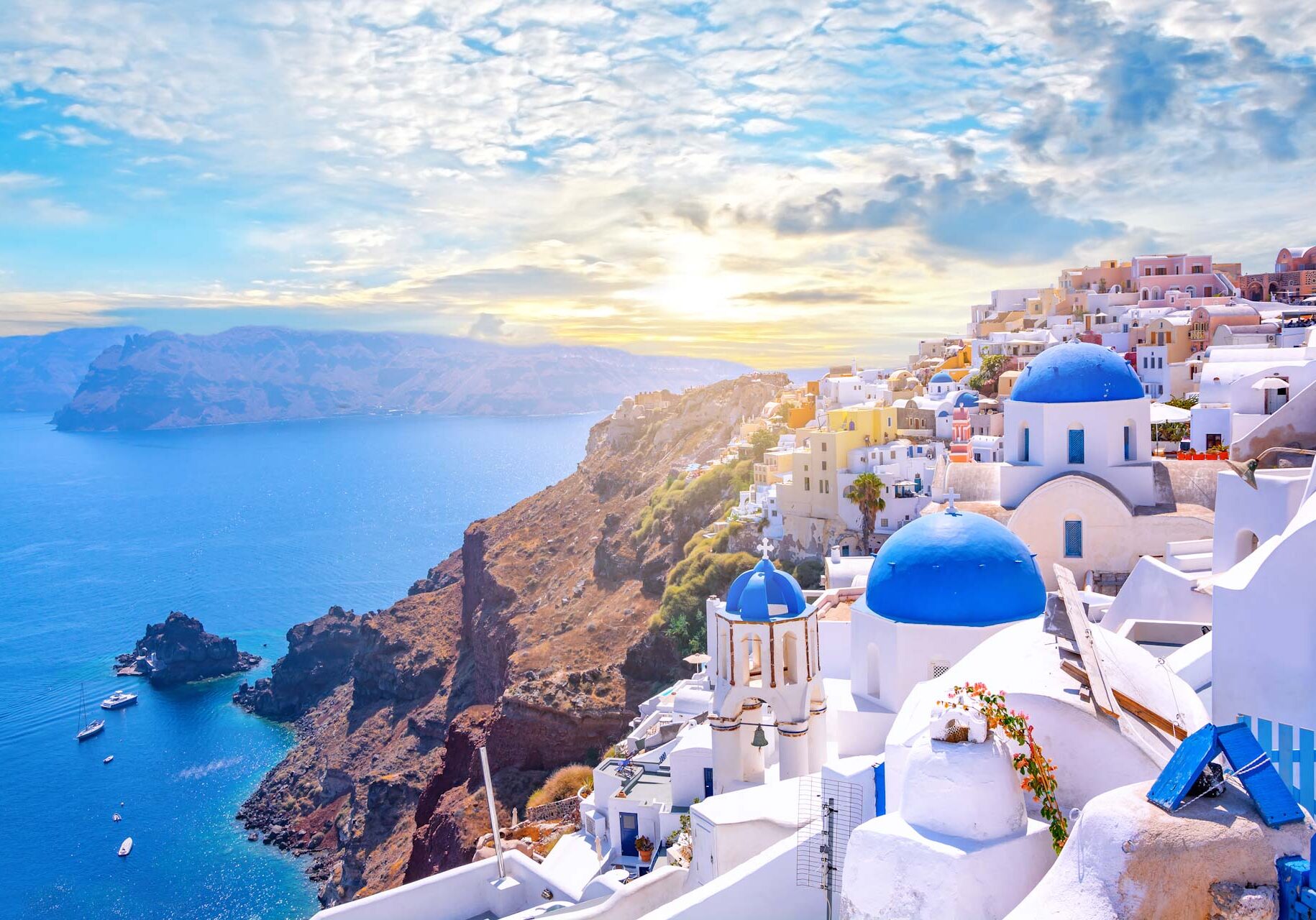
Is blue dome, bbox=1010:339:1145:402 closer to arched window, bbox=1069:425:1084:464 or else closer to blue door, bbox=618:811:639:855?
arched window, bbox=1069:425:1084:464

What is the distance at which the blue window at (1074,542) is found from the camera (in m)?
19.7

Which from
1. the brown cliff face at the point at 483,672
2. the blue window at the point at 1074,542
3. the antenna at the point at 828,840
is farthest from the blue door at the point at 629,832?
the brown cliff face at the point at 483,672

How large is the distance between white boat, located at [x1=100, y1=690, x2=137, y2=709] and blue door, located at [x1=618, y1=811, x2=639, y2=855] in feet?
187

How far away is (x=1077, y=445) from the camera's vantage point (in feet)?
66.7

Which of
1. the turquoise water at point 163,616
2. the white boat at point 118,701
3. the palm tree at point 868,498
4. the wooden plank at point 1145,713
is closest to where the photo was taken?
the wooden plank at point 1145,713

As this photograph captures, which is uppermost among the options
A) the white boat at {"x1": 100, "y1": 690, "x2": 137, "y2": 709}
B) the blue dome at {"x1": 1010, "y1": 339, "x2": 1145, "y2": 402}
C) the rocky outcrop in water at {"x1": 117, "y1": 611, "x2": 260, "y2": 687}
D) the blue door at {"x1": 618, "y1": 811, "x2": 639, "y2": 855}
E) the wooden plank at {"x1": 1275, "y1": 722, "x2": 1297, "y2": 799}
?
the blue dome at {"x1": 1010, "y1": 339, "x2": 1145, "y2": 402}

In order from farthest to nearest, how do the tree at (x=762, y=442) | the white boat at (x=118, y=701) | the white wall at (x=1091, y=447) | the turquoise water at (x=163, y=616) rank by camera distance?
1. the white boat at (x=118, y=701)
2. the tree at (x=762, y=442)
3. the turquoise water at (x=163, y=616)
4. the white wall at (x=1091, y=447)

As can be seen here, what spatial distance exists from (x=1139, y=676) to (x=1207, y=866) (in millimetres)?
3868


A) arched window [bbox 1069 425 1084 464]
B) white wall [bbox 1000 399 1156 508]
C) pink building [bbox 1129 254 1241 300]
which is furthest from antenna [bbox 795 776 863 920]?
pink building [bbox 1129 254 1241 300]

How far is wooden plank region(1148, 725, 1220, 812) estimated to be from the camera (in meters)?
5.43

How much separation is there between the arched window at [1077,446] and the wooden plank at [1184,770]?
15687 millimetres

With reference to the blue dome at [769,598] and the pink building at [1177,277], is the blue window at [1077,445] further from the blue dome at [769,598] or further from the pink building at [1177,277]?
the pink building at [1177,277]

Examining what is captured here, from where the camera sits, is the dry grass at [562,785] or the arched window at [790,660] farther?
the dry grass at [562,785]

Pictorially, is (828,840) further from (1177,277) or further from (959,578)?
(1177,277)
